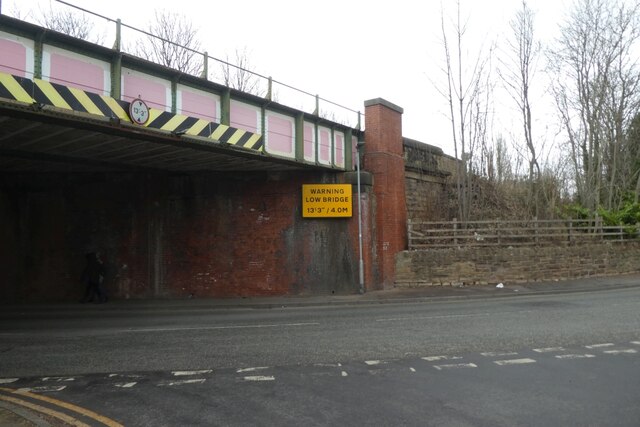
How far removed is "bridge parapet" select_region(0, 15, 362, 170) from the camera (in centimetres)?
944

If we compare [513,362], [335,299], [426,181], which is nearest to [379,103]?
[426,181]

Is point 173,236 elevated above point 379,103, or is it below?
below

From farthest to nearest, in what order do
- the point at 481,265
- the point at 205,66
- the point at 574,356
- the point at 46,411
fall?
the point at 481,265 < the point at 205,66 < the point at 574,356 < the point at 46,411

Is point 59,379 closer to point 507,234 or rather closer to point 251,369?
point 251,369

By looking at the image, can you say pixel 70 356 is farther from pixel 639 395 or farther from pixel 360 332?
pixel 639 395

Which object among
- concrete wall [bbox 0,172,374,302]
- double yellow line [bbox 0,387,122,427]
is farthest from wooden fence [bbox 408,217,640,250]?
double yellow line [bbox 0,387,122,427]

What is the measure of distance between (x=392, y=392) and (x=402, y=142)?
1626 centimetres

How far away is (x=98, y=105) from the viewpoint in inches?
410

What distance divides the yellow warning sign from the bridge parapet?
35.9 inches

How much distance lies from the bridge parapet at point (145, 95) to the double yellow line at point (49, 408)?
221 inches

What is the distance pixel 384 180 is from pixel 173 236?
8.31 metres

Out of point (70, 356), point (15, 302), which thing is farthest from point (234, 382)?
point (15, 302)

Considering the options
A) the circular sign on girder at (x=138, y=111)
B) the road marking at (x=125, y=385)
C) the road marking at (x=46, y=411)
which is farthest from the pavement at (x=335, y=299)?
the road marking at (x=46, y=411)

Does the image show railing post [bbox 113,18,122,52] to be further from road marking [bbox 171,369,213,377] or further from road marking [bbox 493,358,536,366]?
road marking [bbox 493,358,536,366]
